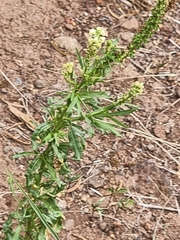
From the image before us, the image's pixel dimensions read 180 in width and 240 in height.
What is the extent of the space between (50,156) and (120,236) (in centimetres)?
81

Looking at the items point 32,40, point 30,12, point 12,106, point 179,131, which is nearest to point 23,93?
point 12,106

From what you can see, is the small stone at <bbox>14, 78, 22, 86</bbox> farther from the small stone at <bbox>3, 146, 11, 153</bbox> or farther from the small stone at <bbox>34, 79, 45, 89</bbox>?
the small stone at <bbox>3, 146, 11, 153</bbox>

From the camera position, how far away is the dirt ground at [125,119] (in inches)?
114

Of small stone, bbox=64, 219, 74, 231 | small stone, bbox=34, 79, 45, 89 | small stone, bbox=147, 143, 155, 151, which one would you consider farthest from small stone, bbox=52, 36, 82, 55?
small stone, bbox=64, 219, 74, 231

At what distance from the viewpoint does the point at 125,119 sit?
3307mm

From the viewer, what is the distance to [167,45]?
150 inches

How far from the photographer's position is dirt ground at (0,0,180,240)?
2.89 metres

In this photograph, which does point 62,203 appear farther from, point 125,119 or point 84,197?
point 125,119

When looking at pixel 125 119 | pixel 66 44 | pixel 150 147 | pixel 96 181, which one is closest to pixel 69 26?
pixel 66 44

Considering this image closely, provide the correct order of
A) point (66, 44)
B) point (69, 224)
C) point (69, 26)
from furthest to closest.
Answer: point (69, 26), point (66, 44), point (69, 224)

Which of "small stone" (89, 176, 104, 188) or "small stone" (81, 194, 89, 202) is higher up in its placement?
"small stone" (89, 176, 104, 188)

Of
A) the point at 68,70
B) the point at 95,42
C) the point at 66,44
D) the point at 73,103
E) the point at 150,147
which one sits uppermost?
the point at 95,42

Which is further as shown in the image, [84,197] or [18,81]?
[18,81]

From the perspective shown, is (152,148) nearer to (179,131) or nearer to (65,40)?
(179,131)
